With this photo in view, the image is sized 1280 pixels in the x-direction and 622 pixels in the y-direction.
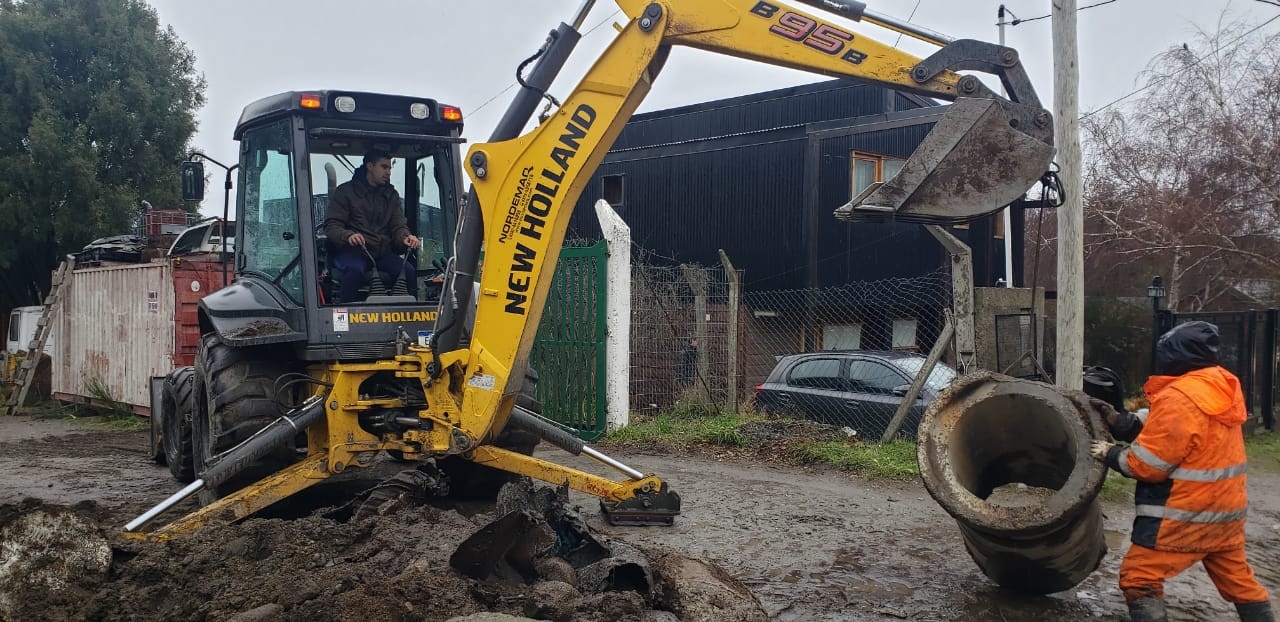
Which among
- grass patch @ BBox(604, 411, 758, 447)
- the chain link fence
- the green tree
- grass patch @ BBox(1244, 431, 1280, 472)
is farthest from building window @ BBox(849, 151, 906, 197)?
the green tree

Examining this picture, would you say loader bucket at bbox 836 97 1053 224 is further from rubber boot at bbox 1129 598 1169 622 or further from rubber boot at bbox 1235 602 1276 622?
rubber boot at bbox 1235 602 1276 622

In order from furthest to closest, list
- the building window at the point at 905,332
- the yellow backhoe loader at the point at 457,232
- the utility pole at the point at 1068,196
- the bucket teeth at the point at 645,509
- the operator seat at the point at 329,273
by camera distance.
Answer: the building window at the point at 905,332 < the utility pole at the point at 1068,196 < the bucket teeth at the point at 645,509 < the operator seat at the point at 329,273 < the yellow backhoe loader at the point at 457,232

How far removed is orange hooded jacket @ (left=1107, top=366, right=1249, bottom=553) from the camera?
4.24 meters

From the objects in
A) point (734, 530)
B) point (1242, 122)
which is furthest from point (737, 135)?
point (734, 530)

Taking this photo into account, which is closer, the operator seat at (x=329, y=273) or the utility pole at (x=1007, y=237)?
the operator seat at (x=329, y=273)

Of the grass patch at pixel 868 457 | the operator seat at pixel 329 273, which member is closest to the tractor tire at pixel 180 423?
the operator seat at pixel 329 273

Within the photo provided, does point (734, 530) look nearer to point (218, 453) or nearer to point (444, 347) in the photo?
point (444, 347)

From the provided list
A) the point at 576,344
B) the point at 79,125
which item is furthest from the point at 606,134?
the point at 79,125

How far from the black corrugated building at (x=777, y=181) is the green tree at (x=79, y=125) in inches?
441

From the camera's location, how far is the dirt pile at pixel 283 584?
3.91 m

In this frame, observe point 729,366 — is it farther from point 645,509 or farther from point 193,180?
point 193,180

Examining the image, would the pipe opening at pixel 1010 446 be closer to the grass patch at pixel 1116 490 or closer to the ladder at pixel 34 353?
the grass patch at pixel 1116 490

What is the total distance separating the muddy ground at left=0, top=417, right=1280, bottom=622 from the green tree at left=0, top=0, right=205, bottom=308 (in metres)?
17.2

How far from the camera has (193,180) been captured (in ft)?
21.8
